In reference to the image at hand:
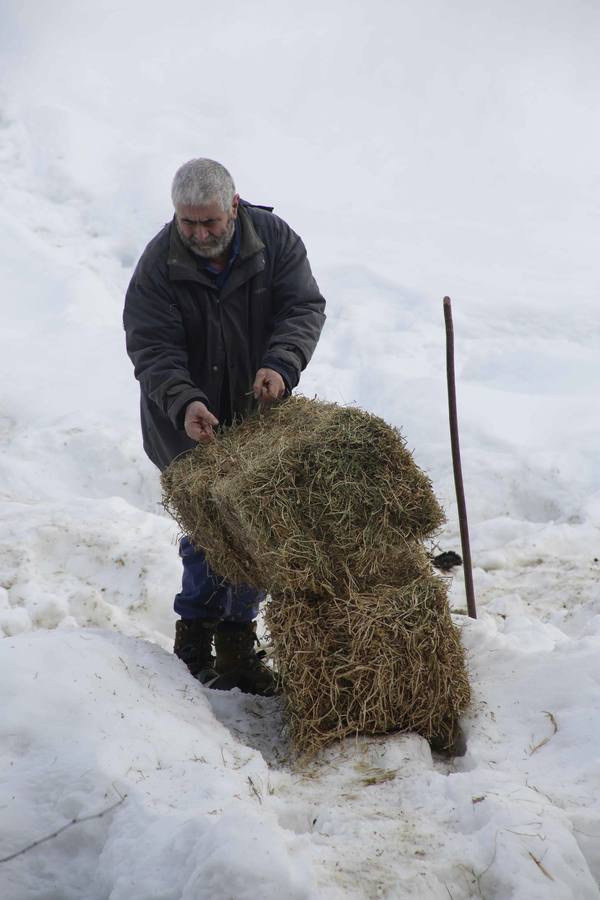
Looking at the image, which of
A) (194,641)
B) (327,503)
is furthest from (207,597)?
(327,503)

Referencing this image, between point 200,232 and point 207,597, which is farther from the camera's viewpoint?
point 207,597

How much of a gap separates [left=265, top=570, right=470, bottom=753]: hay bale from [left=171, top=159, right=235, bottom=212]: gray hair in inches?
68.6

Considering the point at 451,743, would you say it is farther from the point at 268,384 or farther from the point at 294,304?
the point at 294,304

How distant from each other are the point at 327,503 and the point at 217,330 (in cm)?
116

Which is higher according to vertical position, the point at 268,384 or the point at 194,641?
the point at 268,384

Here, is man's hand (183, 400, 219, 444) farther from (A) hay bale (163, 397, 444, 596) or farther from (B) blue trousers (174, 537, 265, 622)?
(B) blue trousers (174, 537, 265, 622)

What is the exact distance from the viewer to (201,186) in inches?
145

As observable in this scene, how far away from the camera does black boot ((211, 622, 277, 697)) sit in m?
4.23

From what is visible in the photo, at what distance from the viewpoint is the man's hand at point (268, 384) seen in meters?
3.77

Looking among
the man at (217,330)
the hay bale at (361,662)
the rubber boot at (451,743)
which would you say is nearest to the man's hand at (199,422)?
the man at (217,330)

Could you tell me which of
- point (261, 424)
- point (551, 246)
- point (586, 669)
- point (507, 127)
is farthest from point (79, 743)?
point (507, 127)

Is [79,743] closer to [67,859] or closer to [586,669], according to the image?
[67,859]

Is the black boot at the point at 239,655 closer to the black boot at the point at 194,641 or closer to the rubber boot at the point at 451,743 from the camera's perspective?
the black boot at the point at 194,641

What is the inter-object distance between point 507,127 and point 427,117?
156cm
